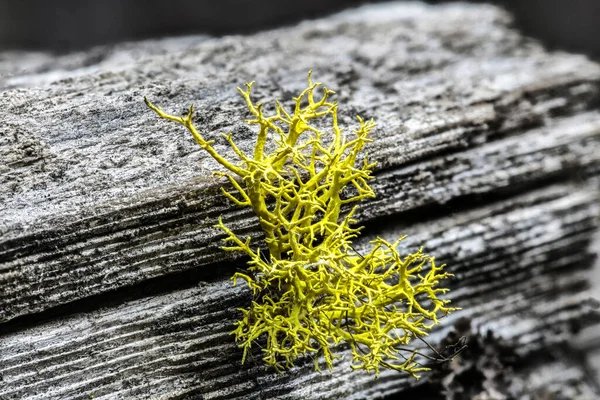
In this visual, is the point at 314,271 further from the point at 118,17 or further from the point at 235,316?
the point at 118,17

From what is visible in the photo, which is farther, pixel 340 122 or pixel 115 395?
pixel 340 122

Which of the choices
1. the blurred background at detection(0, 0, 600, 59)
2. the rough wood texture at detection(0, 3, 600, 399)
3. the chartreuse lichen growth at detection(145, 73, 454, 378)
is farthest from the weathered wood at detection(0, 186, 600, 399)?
the blurred background at detection(0, 0, 600, 59)

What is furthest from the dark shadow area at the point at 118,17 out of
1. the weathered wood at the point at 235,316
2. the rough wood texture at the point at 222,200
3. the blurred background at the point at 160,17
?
the weathered wood at the point at 235,316

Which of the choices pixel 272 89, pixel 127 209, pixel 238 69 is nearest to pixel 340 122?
pixel 272 89

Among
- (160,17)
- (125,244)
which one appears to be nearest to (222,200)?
(125,244)

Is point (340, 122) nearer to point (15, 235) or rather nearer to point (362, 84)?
point (362, 84)

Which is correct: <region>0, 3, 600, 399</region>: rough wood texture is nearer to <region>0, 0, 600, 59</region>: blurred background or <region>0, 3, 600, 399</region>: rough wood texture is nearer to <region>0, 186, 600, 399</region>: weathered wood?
<region>0, 186, 600, 399</region>: weathered wood
